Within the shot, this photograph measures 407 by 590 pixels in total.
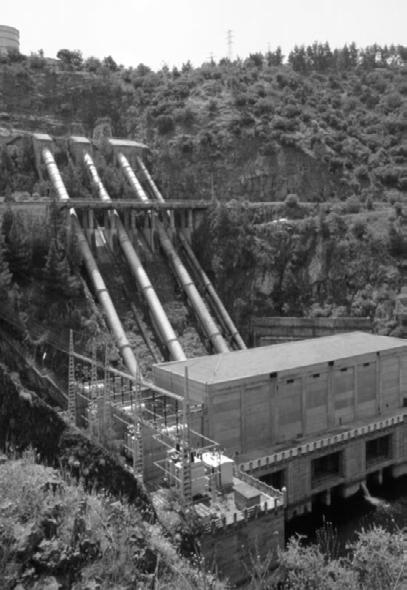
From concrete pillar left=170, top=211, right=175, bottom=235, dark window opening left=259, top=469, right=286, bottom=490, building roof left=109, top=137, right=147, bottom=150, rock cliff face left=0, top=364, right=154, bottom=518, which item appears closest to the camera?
rock cliff face left=0, top=364, right=154, bottom=518

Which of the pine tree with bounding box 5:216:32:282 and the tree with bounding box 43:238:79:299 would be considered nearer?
the pine tree with bounding box 5:216:32:282

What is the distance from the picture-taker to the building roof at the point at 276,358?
30.6m

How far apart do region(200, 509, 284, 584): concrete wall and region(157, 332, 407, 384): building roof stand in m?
7.78

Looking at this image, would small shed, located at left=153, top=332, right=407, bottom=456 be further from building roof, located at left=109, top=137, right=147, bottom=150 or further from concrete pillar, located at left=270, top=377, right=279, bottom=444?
building roof, located at left=109, top=137, right=147, bottom=150

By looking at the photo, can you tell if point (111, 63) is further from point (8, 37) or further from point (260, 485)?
point (260, 485)

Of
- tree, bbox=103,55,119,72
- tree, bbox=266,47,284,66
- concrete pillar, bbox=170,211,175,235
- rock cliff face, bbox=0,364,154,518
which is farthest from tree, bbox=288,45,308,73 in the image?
rock cliff face, bbox=0,364,154,518

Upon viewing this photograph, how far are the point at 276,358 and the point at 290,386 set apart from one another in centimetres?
227

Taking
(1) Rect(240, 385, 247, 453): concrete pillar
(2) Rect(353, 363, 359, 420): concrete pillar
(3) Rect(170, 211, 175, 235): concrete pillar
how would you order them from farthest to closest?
(3) Rect(170, 211, 175, 235): concrete pillar → (2) Rect(353, 363, 359, 420): concrete pillar → (1) Rect(240, 385, 247, 453): concrete pillar

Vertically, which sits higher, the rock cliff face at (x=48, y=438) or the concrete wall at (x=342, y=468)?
the rock cliff face at (x=48, y=438)

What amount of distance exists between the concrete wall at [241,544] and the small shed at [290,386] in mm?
Answer: 6363

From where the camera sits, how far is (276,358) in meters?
33.5

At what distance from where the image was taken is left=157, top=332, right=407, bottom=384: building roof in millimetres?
30609

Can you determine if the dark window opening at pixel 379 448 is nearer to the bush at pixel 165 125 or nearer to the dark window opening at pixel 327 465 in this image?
the dark window opening at pixel 327 465

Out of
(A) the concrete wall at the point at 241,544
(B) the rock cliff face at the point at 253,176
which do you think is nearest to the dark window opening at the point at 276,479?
(A) the concrete wall at the point at 241,544
